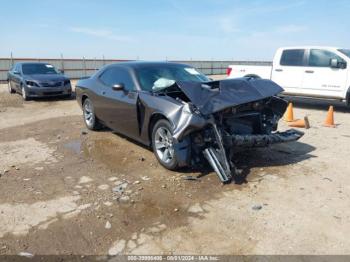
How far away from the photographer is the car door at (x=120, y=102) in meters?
6.18

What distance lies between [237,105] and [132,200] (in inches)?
81.3

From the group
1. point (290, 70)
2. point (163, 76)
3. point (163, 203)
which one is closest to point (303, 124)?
point (290, 70)

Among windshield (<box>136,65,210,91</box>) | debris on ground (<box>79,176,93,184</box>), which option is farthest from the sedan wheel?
debris on ground (<box>79,176,93,184</box>)

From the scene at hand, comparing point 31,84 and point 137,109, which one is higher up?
point 137,109

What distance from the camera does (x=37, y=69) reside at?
15.0m

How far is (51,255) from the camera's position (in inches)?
133

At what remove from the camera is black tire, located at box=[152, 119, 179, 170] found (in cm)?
525

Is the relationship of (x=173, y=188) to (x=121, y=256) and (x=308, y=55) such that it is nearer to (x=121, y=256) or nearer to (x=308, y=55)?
(x=121, y=256)

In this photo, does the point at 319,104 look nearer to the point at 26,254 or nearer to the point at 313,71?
the point at 313,71

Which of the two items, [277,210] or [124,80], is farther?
[124,80]

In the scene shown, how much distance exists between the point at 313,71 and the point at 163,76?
685 centimetres

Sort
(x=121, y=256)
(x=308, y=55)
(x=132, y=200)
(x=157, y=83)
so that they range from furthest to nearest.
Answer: (x=308, y=55)
(x=157, y=83)
(x=132, y=200)
(x=121, y=256)

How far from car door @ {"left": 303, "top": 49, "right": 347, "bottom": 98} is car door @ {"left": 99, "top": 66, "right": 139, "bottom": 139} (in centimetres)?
693

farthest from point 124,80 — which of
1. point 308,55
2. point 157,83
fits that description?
point 308,55
